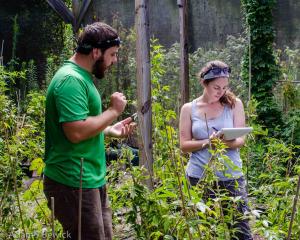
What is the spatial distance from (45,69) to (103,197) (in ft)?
23.3

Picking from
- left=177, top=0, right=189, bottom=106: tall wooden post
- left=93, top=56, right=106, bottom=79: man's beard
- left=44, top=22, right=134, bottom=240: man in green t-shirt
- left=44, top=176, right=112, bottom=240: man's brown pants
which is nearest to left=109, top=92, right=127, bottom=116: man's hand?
left=44, top=22, right=134, bottom=240: man in green t-shirt

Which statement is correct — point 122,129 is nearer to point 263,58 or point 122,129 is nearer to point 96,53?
point 96,53

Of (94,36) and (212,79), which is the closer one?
(94,36)

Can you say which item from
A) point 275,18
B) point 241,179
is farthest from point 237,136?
point 275,18

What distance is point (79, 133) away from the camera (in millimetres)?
2154

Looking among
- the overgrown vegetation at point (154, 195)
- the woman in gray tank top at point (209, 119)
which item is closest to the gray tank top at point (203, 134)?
the woman in gray tank top at point (209, 119)

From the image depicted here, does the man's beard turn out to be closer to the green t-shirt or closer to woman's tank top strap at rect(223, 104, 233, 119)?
the green t-shirt

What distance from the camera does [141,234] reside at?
2.22 metres

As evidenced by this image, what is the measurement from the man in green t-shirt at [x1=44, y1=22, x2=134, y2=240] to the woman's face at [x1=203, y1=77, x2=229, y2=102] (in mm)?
785

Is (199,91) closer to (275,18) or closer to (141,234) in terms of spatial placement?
(275,18)

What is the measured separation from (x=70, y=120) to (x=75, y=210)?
1.35 feet

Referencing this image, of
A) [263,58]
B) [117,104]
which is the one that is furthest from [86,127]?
[263,58]

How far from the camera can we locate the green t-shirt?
2145 millimetres

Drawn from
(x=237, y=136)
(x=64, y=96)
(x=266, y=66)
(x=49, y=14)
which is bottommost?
(x=237, y=136)
